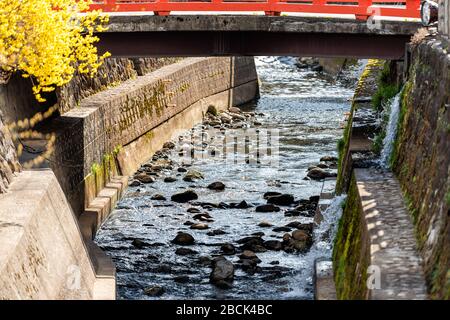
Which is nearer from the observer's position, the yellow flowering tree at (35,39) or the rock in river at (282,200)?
the yellow flowering tree at (35,39)

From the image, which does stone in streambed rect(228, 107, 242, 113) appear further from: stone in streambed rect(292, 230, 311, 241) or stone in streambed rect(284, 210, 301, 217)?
stone in streambed rect(292, 230, 311, 241)

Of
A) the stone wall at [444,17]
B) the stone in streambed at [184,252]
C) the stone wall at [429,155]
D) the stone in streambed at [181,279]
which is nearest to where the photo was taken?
the stone wall at [429,155]

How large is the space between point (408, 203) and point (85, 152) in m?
11.9

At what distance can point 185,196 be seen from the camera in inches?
1057

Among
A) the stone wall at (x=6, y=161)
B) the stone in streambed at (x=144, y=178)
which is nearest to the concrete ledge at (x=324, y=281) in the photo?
the stone wall at (x=6, y=161)

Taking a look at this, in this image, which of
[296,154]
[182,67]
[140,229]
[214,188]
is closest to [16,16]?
[140,229]

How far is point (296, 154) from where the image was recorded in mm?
32406

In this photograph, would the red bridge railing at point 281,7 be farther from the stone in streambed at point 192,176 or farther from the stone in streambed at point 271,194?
the stone in streambed at point 192,176

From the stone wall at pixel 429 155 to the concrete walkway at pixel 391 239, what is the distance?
140mm

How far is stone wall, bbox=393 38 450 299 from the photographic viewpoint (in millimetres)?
11664

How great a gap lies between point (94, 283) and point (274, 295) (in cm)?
348

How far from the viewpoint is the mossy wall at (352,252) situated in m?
13.4

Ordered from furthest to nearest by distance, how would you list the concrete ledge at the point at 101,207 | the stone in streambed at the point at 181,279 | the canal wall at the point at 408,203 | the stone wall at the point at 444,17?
the concrete ledge at the point at 101,207
the stone in streambed at the point at 181,279
the stone wall at the point at 444,17
the canal wall at the point at 408,203

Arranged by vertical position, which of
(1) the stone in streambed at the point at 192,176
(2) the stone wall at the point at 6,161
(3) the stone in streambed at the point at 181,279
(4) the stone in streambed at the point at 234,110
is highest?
(2) the stone wall at the point at 6,161
